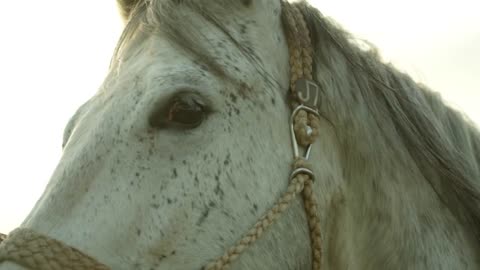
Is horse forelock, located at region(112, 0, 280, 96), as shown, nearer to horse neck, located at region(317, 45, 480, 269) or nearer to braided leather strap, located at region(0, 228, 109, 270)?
horse neck, located at region(317, 45, 480, 269)

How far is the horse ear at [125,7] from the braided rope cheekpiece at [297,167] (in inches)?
36.0

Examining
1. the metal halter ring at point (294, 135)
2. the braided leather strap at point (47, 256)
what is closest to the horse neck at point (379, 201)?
the metal halter ring at point (294, 135)

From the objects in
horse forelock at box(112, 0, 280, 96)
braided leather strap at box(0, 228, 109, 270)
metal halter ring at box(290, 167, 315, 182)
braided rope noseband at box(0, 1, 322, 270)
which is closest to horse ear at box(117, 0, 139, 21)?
horse forelock at box(112, 0, 280, 96)

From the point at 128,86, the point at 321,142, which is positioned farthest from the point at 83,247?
the point at 321,142

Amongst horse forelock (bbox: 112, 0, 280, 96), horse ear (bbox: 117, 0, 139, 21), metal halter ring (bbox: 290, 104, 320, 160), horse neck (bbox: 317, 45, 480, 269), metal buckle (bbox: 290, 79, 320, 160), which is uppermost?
horse forelock (bbox: 112, 0, 280, 96)

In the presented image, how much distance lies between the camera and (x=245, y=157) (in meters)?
2.86

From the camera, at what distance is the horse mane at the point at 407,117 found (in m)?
3.22

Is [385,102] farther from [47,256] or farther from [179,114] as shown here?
[47,256]

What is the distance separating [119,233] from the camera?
2.57 meters

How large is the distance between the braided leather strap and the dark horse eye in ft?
2.03

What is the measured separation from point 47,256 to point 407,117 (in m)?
1.84

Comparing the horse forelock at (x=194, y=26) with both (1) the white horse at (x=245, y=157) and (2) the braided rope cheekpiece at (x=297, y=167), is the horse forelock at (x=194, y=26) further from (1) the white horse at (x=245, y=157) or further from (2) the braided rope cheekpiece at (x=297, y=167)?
(2) the braided rope cheekpiece at (x=297, y=167)

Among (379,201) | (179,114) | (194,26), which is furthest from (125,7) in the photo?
(379,201)

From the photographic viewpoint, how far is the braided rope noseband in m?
2.45
